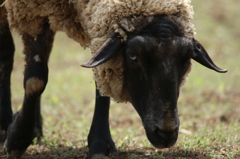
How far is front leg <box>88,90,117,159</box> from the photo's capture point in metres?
4.80

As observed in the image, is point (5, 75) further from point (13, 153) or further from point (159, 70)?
point (159, 70)

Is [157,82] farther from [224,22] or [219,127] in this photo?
[224,22]

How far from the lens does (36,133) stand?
19.0ft

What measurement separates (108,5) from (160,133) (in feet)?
4.51

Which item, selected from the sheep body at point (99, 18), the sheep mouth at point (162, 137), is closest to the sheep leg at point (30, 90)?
the sheep body at point (99, 18)

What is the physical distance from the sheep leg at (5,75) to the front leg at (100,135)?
1.29m

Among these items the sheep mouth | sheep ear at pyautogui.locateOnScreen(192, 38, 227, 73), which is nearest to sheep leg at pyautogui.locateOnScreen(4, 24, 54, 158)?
the sheep mouth

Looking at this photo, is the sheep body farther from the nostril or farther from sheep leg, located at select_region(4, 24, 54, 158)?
the nostril

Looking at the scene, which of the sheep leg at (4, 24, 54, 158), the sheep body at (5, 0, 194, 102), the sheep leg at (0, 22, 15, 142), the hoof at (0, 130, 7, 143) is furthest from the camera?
the sheep leg at (0, 22, 15, 142)

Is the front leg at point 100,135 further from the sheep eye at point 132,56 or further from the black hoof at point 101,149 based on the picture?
the sheep eye at point 132,56

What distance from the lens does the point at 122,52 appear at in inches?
166

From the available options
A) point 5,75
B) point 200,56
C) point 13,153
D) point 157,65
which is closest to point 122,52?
point 157,65

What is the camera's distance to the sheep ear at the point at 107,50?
3.88m

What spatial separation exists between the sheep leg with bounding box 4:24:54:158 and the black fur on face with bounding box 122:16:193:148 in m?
1.13
